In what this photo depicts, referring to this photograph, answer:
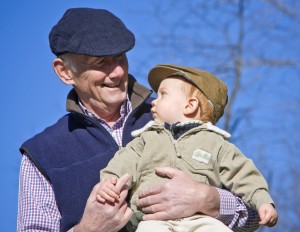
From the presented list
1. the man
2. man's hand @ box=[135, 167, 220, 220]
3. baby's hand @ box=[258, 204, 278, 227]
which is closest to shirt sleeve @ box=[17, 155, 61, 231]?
the man

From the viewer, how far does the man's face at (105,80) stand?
12.0 ft

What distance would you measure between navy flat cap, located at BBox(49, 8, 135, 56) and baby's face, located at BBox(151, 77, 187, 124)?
36 cm

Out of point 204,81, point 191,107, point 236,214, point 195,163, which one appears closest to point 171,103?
point 191,107

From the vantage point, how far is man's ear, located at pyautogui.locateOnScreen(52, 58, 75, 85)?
388 centimetres

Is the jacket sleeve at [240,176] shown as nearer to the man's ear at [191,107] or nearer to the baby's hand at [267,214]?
the baby's hand at [267,214]

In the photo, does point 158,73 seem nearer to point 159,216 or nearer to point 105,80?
point 105,80

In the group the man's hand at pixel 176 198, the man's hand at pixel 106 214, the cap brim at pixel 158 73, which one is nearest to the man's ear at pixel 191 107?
the cap brim at pixel 158 73

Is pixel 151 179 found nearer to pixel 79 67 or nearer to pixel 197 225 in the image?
pixel 197 225

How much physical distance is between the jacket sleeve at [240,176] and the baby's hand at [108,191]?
467mm

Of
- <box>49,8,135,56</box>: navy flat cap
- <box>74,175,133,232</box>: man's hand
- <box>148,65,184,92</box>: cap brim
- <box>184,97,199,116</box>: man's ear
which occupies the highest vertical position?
<box>49,8,135,56</box>: navy flat cap

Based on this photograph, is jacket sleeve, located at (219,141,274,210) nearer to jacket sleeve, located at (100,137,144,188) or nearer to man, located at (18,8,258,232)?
man, located at (18,8,258,232)

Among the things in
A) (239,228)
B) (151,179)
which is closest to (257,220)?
(239,228)

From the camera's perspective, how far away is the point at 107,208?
317cm

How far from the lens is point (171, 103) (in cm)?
332
